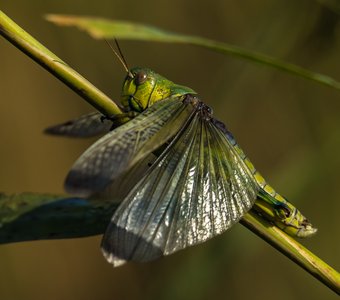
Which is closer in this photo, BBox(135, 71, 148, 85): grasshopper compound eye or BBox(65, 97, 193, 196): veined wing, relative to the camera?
BBox(65, 97, 193, 196): veined wing

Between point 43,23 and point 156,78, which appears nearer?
point 156,78

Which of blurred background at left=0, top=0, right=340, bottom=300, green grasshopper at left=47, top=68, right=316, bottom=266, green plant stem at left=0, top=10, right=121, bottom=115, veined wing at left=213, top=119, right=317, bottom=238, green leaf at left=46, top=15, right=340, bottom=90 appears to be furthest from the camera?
blurred background at left=0, top=0, right=340, bottom=300

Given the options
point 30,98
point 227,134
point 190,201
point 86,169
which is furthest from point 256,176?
point 30,98

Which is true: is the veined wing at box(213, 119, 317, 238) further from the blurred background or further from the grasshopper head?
the blurred background

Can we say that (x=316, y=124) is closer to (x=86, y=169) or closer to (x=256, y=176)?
(x=256, y=176)

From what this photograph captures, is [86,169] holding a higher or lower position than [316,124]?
lower

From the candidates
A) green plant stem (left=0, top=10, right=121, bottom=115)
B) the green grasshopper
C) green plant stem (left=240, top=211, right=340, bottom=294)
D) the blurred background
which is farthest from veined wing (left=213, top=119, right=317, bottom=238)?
the blurred background

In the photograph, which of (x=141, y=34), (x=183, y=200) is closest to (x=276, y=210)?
(x=183, y=200)
